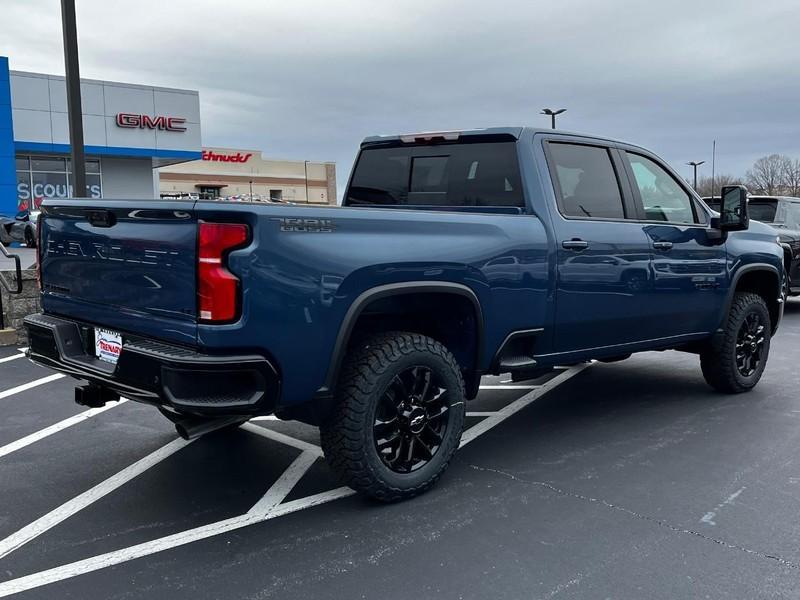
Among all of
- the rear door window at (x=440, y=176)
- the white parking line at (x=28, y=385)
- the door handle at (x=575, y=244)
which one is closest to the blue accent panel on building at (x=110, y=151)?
the white parking line at (x=28, y=385)

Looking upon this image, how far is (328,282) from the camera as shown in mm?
3355

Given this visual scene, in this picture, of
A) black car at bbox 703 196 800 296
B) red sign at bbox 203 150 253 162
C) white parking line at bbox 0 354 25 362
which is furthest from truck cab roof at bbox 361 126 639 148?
red sign at bbox 203 150 253 162

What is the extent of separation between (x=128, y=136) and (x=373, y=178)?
1063 inches

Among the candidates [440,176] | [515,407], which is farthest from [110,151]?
[440,176]

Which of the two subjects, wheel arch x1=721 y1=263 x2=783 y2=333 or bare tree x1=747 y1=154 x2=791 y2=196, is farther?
bare tree x1=747 y1=154 x2=791 y2=196

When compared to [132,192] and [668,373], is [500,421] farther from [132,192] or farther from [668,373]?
[132,192]

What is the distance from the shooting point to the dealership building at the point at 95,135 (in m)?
27.0

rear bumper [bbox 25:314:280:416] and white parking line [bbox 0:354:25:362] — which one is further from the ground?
rear bumper [bbox 25:314:280:416]

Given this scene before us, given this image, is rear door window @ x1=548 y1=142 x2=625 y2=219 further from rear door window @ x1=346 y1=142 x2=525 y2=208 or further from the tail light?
the tail light

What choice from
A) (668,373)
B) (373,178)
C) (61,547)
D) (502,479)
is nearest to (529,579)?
(502,479)

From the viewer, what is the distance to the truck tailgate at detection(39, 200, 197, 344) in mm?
3176

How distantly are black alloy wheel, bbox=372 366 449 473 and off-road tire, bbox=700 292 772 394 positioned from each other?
3.05 m

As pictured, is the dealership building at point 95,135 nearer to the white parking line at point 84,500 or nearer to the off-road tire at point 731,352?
the white parking line at point 84,500

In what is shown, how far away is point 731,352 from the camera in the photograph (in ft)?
19.7
